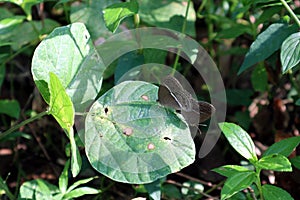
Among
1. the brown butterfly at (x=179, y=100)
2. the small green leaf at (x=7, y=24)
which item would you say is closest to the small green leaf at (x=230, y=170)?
the brown butterfly at (x=179, y=100)

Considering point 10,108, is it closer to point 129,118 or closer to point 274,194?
point 129,118

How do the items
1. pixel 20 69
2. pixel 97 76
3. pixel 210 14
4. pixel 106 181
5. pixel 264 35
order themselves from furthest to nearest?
pixel 20 69 → pixel 210 14 → pixel 106 181 → pixel 264 35 → pixel 97 76

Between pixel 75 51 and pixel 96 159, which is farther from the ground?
pixel 75 51

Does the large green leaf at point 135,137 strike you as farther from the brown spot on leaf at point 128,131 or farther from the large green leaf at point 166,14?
the large green leaf at point 166,14

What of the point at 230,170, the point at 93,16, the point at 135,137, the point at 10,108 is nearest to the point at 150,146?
the point at 135,137

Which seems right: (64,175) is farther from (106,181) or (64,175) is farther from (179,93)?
(179,93)

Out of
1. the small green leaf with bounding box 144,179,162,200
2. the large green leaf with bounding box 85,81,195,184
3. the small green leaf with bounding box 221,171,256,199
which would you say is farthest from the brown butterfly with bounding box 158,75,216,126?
the small green leaf with bounding box 144,179,162,200

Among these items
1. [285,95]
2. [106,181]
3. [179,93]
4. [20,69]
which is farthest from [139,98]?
[20,69]
